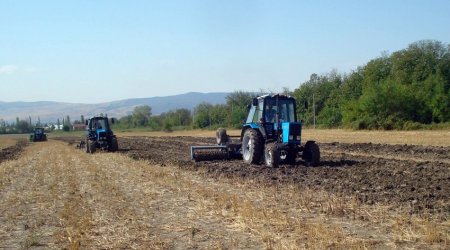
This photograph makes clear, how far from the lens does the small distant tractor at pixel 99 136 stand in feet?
94.7

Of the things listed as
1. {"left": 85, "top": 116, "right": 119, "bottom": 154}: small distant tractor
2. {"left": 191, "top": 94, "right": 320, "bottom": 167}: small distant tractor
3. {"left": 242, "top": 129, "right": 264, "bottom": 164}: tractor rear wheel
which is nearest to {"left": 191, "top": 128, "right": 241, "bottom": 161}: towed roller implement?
{"left": 191, "top": 94, "right": 320, "bottom": 167}: small distant tractor

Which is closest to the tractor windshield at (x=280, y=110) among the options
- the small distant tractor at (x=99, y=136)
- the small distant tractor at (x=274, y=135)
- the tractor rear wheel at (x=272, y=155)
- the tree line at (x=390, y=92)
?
the small distant tractor at (x=274, y=135)

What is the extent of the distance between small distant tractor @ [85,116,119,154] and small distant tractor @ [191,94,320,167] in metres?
12.8

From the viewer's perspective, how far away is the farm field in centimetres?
715

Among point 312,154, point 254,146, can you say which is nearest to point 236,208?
point 312,154

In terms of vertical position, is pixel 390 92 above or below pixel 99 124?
above

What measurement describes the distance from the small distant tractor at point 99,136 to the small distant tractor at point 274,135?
504 inches

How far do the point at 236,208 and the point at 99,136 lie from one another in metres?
21.1

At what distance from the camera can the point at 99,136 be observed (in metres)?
29.0

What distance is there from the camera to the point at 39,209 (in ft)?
33.4

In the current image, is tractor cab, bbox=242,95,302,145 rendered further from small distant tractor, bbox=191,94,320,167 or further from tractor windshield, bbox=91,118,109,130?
tractor windshield, bbox=91,118,109,130

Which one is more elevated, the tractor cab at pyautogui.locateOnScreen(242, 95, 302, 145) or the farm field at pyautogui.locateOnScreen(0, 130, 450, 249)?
the tractor cab at pyautogui.locateOnScreen(242, 95, 302, 145)

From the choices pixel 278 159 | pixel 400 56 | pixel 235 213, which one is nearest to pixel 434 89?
pixel 400 56

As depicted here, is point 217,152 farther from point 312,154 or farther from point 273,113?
point 312,154
